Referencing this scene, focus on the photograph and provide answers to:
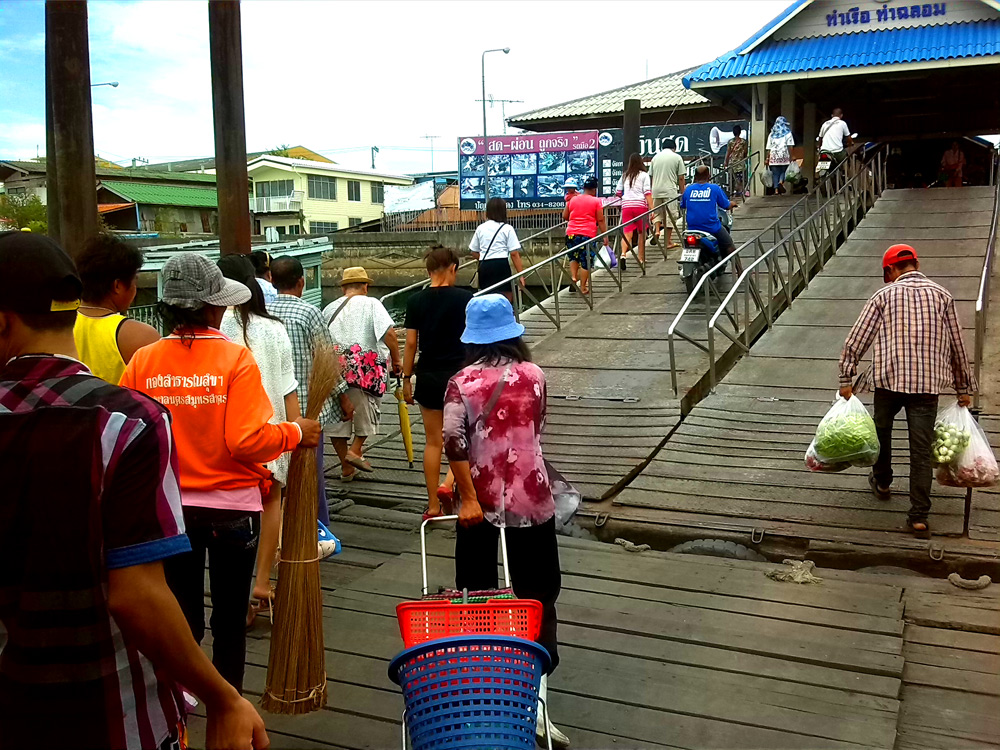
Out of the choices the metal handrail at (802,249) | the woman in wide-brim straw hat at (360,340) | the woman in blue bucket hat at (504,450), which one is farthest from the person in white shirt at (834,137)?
the woman in blue bucket hat at (504,450)

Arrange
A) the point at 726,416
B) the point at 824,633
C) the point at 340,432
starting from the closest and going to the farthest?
the point at 824,633
the point at 340,432
the point at 726,416

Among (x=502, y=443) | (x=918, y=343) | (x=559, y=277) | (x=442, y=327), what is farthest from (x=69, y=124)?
(x=918, y=343)

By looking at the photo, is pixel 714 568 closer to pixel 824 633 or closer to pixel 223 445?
pixel 824 633

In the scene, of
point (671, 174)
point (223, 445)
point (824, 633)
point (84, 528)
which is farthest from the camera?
point (671, 174)

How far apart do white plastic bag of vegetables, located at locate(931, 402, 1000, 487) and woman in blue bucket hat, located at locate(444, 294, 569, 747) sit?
2.66 m

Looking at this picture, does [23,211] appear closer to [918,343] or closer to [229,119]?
[229,119]

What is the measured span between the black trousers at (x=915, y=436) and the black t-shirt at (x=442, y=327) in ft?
8.04

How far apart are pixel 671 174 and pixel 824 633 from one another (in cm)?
930

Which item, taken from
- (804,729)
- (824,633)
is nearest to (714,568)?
(824,633)

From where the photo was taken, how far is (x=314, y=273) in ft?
55.5

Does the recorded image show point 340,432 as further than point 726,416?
No

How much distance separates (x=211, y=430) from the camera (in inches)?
107

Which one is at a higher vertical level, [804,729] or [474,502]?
[474,502]

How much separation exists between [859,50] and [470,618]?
45.8ft
